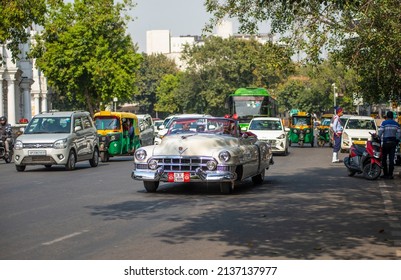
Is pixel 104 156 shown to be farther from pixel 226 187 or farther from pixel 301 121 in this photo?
pixel 301 121

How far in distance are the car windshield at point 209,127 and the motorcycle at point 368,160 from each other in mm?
4843

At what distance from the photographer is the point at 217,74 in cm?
10975

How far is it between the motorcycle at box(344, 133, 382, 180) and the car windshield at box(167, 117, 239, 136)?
484cm

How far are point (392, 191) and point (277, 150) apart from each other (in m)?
17.9

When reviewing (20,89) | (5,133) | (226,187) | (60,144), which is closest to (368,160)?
(226,187)

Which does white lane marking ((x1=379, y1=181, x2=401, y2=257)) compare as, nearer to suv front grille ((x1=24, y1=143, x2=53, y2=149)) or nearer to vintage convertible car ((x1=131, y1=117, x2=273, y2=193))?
vintage convertible car ((x1=131, y1=117, x2=273, y2=193))

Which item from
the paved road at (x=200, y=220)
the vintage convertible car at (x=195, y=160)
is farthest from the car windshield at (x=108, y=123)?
the vintage convertible car at (x=195, y=160)

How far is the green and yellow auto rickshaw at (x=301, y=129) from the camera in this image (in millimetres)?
51688

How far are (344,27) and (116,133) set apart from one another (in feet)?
31.0

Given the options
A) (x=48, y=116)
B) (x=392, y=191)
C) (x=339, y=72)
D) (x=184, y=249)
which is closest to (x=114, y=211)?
(x=184, y=249)

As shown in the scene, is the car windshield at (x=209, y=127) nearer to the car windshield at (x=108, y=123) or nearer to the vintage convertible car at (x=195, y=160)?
the vintage convertible car at (x=195, y=160)

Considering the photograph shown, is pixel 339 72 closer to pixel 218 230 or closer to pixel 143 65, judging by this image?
pixel 143 65

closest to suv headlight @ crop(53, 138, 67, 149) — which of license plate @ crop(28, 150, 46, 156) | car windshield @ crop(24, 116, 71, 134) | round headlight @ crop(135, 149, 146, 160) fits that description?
license plate @ crop(28, 150, 46, 156)

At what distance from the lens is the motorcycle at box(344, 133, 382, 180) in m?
23.2
